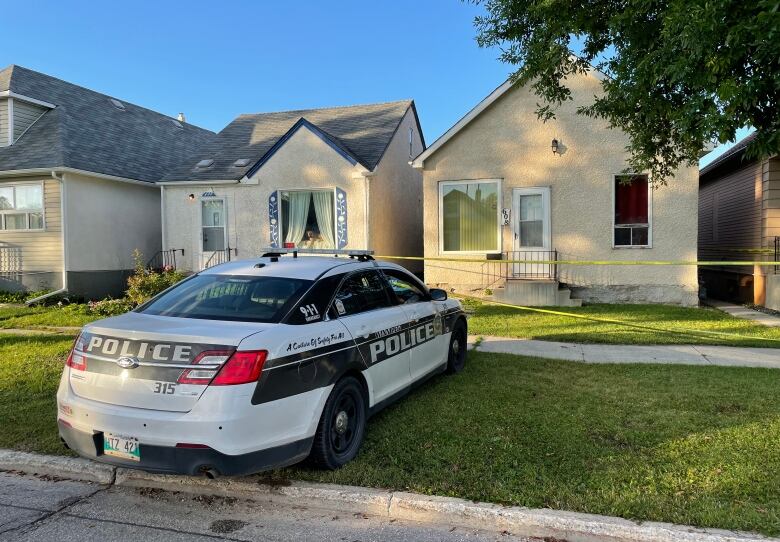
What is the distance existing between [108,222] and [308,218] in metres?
5.79

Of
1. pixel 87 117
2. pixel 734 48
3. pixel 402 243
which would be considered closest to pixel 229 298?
pixel 734 48

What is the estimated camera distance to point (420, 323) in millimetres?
5609

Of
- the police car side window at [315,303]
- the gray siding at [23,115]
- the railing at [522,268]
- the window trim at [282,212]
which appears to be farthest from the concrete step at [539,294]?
the gray siding at [23,115]

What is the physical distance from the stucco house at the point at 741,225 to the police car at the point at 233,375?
11.1 meters

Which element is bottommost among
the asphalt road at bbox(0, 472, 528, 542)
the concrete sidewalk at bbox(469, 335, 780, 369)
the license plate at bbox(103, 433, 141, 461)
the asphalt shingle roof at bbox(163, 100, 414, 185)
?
the asphalt road at bbox(0, 472, 528, 542)

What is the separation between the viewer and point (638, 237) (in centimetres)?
1298

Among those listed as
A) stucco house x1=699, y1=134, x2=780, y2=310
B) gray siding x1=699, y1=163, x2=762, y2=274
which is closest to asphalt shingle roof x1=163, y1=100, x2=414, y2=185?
stucco house x1=699, y1=134, x2=780, y2=310

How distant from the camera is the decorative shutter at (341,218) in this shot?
14.2m

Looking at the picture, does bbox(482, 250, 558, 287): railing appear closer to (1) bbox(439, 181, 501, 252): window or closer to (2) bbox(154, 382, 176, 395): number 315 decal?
(1) bbox(439, 181, 501, 252): window

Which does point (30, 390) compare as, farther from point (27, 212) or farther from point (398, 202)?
point (398, 202)

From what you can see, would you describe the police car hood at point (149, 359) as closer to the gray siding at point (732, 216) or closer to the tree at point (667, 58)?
the tree at point (667, 58)

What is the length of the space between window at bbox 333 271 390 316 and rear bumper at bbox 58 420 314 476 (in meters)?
1.24

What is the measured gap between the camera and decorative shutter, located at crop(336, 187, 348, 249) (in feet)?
46.7

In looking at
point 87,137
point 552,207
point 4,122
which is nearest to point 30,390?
point 552,207
